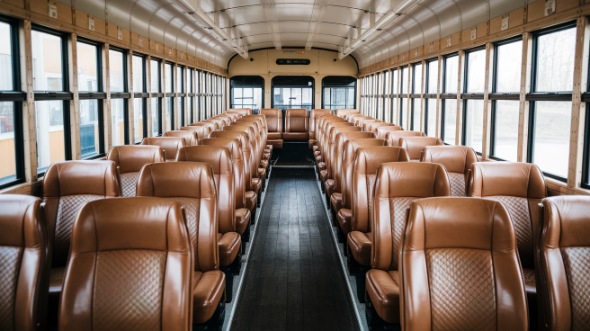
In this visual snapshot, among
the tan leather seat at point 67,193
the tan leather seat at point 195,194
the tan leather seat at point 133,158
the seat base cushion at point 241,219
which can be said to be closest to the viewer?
the tan leather seat at point 195,194

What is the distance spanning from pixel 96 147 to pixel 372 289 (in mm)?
4692

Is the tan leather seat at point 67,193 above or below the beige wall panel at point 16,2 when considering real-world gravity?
below

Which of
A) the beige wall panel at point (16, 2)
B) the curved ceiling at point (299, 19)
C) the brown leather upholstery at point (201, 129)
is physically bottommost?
the brown leather upholstery at point (201, 129)

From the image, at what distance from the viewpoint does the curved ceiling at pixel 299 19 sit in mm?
7074

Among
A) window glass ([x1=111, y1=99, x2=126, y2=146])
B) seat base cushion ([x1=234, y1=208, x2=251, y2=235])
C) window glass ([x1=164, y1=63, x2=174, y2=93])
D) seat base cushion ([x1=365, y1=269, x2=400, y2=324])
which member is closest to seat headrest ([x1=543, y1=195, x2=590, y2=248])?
seat base cushion ([x1=365, y1=269, x2=400, y2=324])

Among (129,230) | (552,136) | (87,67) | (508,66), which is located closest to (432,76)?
(508,66)

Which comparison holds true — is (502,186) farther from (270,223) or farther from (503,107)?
(270,223)

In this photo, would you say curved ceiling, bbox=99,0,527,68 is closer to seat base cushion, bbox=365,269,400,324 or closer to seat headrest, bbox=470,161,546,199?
seat headrest, bbox=470,161,546,199

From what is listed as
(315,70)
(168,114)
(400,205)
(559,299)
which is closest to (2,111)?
(400,205)

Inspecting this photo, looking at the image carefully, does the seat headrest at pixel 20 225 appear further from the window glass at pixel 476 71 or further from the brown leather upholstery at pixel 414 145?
the window glass at pixel 476 71

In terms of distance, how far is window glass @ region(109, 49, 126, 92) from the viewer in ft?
23.8

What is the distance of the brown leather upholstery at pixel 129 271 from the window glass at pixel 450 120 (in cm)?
639

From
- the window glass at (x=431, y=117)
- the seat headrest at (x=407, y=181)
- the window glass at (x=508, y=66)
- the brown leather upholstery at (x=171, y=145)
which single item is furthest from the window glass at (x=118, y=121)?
the window glass at (x=431, y=117)

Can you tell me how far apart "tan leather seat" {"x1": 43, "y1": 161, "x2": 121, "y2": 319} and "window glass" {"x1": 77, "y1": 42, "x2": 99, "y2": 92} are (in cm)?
243
